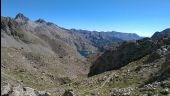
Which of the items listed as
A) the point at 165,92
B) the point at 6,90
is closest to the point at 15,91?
the point at 6,90

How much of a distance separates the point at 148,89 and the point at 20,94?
44.0 feet

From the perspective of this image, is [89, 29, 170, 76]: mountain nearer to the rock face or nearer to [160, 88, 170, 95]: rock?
[160, 88, 170, 95]: rock

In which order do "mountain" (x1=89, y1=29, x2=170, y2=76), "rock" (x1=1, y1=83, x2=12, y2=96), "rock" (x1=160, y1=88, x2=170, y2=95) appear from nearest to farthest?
"rock" (x1=1, y1=83, x2=12, y2=96) < "rock" (x1=160, y1=88, x2=170, y2=95) < "mountain" (x1=89, y1=29, x2=170, y2=76)

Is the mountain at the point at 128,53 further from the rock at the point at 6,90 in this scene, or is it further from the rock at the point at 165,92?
the rock at the point at 6,90

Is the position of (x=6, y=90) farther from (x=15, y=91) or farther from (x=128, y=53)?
(x=128, y=53)

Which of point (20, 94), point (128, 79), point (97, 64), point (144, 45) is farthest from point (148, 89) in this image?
point (97, 64)

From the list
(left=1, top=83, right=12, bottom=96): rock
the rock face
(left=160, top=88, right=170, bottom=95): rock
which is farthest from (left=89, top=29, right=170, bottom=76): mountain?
(left=1, top=83, right=12, bottom=96): rock

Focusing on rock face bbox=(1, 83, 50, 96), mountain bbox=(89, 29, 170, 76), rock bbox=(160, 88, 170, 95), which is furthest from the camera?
mountain bbox=(89, 29, 170, 76)

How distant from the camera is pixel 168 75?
146ft

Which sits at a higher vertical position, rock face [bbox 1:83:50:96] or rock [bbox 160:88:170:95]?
rock face [bbox 1:83:50:96]

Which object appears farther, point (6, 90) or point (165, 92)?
point (165, 92)

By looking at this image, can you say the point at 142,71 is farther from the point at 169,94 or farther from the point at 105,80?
the point at 169,94

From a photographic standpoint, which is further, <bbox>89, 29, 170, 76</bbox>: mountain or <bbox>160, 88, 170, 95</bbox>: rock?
<bbox>89, 29, 170, 76</bbox>: mountain

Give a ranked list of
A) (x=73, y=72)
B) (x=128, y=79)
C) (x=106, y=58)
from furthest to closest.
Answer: (x=73, y=72), (x=106, y=58), (x=128, y=79)
